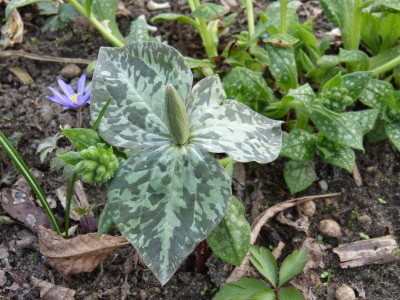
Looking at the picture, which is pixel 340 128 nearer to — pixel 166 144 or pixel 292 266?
pixel 292 266

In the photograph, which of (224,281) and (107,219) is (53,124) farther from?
(224,281)

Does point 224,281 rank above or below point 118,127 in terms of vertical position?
below

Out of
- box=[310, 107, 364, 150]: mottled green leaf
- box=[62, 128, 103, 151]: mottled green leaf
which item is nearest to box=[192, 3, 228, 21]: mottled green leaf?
box=[310, 107, 364, 150]: mottled green leaf

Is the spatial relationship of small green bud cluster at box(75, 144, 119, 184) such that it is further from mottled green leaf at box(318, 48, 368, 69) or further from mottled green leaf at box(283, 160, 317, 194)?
mottled green leaf at box(318, 48, 368, 69)

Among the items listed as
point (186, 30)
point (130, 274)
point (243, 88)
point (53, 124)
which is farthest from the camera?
Answer: point (186, 30)

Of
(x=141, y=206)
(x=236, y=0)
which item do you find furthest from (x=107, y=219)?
(x=236, y=0)

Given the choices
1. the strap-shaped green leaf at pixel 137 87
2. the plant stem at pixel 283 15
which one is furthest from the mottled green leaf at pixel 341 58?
the strap-shaped green leaf at pixel 137 87

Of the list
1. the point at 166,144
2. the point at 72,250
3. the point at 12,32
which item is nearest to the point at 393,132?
the point at 166,144
